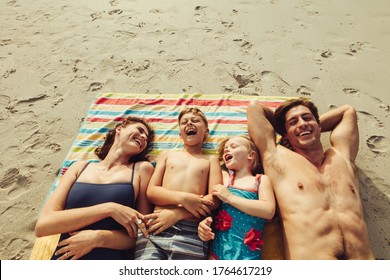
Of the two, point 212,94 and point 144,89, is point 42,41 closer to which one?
point 144,89

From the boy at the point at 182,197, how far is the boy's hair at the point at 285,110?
0.86 meters

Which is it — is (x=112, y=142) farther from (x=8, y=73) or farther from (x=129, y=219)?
(x=8, y=73)

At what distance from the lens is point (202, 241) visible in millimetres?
2650

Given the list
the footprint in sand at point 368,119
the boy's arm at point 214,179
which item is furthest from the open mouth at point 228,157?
the footprint in sand at point 368,119

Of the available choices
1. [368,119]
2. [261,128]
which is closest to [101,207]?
[261,128]

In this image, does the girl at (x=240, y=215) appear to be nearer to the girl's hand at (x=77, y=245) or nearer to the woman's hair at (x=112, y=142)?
the girl's hand at (x=77, y=245)

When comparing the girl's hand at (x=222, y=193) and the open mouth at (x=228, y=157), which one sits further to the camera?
the open mouth at (x=228, y=157)

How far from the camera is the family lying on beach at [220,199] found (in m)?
2.53

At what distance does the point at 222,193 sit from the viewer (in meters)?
2.78

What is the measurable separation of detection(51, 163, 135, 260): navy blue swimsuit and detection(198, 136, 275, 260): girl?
742 mm

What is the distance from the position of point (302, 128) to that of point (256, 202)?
94 cm

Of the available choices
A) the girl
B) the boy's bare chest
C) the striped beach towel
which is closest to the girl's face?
A: the girl

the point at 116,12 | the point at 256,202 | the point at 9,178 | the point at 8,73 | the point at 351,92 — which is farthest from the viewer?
the point at 116,12
